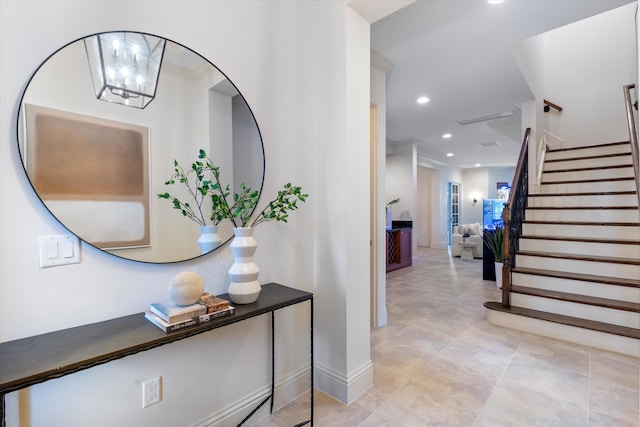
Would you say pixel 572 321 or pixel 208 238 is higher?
pixel 208 238

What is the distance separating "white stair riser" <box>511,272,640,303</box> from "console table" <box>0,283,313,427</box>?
11.0 feet

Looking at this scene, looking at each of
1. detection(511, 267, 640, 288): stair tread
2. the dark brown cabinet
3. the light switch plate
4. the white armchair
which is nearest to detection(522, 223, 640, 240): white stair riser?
detection(511, 267, 640, 288): stair tread

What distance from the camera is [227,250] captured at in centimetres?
158

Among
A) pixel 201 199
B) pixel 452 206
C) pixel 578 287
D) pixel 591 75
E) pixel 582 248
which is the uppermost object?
pixel 591 75

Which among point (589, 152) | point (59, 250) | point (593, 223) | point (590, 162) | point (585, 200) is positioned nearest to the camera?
point (59, 250)

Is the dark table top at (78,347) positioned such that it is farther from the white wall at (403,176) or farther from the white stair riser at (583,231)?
the white wall at (403,176)

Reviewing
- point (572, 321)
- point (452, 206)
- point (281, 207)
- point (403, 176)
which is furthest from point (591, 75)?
point (281, 207)

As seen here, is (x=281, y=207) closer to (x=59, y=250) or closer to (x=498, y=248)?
(x=59, y=250)

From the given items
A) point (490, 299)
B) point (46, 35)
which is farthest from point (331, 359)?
point (490, 299)

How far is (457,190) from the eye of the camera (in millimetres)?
11344

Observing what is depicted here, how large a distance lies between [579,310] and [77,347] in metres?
3.81

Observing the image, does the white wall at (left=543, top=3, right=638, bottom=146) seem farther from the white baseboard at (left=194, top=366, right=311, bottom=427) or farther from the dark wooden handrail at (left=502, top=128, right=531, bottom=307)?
the white baseboard at (left=194, top=366, right=311, bottom=427)

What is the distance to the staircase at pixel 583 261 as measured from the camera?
270 centimetres

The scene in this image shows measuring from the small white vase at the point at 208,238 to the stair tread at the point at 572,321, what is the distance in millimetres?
2973
